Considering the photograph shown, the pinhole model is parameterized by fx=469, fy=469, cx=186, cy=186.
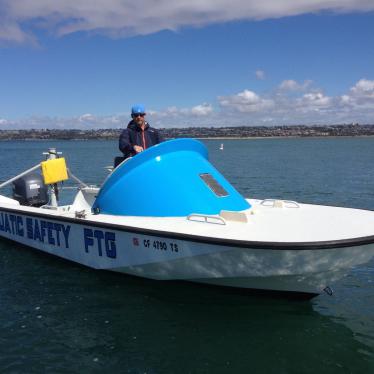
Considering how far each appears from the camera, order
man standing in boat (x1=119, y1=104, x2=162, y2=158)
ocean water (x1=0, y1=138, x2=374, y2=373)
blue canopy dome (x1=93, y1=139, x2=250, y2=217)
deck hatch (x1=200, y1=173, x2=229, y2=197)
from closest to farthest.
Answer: ocean water (x1=0, y1=138, x2=374, y2=373), blue canopy dome (x1=93, y1=139, x2=250, y2=217), deck hatch (x1=200, y1=173, x2=229, y2=197), man standing in boat (x1=119, y1=104, x2=162, y2=158)

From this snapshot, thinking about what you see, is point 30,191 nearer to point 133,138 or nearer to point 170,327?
point 133,138

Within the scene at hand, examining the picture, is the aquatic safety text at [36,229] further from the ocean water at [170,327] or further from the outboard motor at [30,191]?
the outboard motor at [30,191]

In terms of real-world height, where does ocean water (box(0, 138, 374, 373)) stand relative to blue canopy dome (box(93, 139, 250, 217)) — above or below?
below

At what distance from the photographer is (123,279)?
7527mm

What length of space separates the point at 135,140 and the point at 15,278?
311 centimetres

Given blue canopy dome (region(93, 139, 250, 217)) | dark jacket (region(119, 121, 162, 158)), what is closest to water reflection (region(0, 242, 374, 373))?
blue canopy dome (region(93, 139, 250, 217))

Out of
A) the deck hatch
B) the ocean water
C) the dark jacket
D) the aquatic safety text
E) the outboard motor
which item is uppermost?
the dark jacket

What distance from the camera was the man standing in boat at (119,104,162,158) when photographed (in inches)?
316

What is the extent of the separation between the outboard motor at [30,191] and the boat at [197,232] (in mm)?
1510

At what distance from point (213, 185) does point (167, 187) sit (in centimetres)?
74

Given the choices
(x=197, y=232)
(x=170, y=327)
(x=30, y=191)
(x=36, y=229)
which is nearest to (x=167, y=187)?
(x=197, y=232)

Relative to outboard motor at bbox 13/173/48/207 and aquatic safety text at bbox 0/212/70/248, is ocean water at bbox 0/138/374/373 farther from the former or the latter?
outboard motor at bbox 13/173/48/207

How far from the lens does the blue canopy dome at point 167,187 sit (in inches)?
278

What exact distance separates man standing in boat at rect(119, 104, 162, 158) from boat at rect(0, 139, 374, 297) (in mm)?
697
